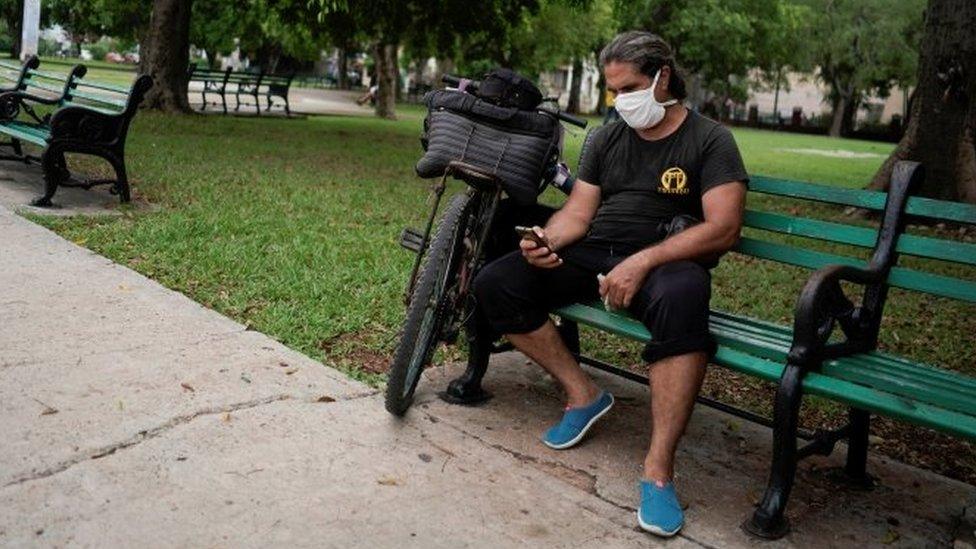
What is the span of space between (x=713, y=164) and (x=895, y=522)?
140 centimetres

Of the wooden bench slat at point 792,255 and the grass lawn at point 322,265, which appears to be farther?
the grass lawn at point 322,265

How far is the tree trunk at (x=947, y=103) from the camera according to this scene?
10.6 m

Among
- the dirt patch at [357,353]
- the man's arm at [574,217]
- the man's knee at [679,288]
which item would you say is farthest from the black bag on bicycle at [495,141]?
the dirt patch at [357,353]

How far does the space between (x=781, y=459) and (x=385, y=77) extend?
24.6 meters

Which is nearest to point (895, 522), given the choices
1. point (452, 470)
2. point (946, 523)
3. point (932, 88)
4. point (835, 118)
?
point (946, 523)

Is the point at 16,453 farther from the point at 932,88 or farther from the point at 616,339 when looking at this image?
the point at 932,88

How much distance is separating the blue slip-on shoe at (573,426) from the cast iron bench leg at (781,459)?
0.76 m

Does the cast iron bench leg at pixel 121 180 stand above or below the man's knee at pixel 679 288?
below

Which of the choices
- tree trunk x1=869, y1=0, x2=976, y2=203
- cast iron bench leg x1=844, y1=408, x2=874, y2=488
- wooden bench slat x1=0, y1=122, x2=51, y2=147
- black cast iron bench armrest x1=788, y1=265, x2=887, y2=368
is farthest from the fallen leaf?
tree trunk x1=869, y1=0, x2=976, y2=203

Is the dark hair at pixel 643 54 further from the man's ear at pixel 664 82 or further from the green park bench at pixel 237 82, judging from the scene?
the green park bench at pixel 237 82

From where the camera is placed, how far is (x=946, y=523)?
3359 millimetres

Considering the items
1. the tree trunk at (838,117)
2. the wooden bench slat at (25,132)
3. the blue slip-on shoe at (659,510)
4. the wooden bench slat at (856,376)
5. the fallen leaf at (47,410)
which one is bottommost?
the fallen leaf at (47,410)

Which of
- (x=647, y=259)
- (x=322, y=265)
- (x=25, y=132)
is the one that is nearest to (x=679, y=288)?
(x=647, y=259)

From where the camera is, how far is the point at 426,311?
3.68 m
